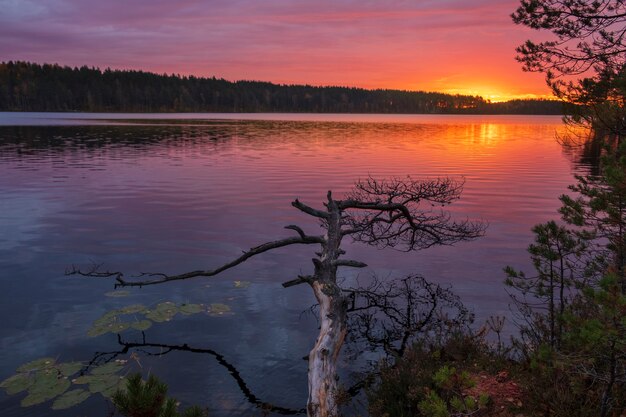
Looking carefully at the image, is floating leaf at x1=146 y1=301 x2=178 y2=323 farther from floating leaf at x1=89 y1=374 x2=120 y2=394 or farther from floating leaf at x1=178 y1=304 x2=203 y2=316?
floating leaf at x1=89 y1=374 x2=120 y2=394

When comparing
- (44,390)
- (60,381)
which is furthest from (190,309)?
(44,390)

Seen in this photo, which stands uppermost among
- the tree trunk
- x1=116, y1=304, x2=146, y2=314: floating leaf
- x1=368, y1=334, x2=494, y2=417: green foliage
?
the tree trunk

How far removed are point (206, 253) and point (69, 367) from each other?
10.7 m

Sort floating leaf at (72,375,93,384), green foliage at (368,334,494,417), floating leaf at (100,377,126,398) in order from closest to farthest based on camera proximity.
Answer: green foliage at (368,334,494,417)
floating leaf at (100,377,126,398)
floating leaf at (72,375,93,384)

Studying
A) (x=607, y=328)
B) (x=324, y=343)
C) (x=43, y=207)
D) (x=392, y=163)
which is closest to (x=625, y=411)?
(x=607, y=328)

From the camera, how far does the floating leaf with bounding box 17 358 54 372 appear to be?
37.7 feet

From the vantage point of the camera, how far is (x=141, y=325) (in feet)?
46.0

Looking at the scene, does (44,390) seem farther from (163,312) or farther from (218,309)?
(218,309)

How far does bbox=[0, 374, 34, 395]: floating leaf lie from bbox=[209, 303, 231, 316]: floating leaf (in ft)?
18.0

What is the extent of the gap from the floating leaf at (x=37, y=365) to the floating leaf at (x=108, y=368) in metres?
1.17

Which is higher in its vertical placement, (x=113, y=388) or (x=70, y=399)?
(x=70, y=399)

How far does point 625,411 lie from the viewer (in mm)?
7641

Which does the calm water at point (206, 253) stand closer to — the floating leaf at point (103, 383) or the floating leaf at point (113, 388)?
the floating leaf at point (113, 388)

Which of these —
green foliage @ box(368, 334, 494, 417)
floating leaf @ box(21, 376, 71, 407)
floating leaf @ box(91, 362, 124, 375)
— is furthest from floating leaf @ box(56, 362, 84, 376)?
green foliage @ box(368, 334, 494, 417)
